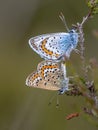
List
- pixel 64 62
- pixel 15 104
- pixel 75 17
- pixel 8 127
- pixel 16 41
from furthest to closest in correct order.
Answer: pixel 16 41
pixel 75 17
pixel 15 104
pixel 8 127
pixel 64 62

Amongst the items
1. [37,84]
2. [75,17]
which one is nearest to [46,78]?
[37,84]

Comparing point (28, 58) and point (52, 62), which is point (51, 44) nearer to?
point (52, 62)

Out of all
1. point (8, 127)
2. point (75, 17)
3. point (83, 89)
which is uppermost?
point (75, 17)

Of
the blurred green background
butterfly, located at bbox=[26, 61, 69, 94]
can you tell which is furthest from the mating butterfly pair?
the blurred green background

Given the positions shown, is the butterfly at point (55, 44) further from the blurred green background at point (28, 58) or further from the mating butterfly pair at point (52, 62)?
the blurred green background at point (28, 58)

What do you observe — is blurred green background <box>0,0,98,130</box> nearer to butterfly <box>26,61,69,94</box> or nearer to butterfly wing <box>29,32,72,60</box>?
butterfly wing <box>29,32,72,60</box>

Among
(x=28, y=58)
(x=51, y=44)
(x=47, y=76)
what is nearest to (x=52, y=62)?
(x=47, y=76)

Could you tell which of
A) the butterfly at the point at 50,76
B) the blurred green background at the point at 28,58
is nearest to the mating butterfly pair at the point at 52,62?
the butterfly at the point at 50,76

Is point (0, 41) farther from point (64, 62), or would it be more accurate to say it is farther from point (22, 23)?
point (64, 62)
